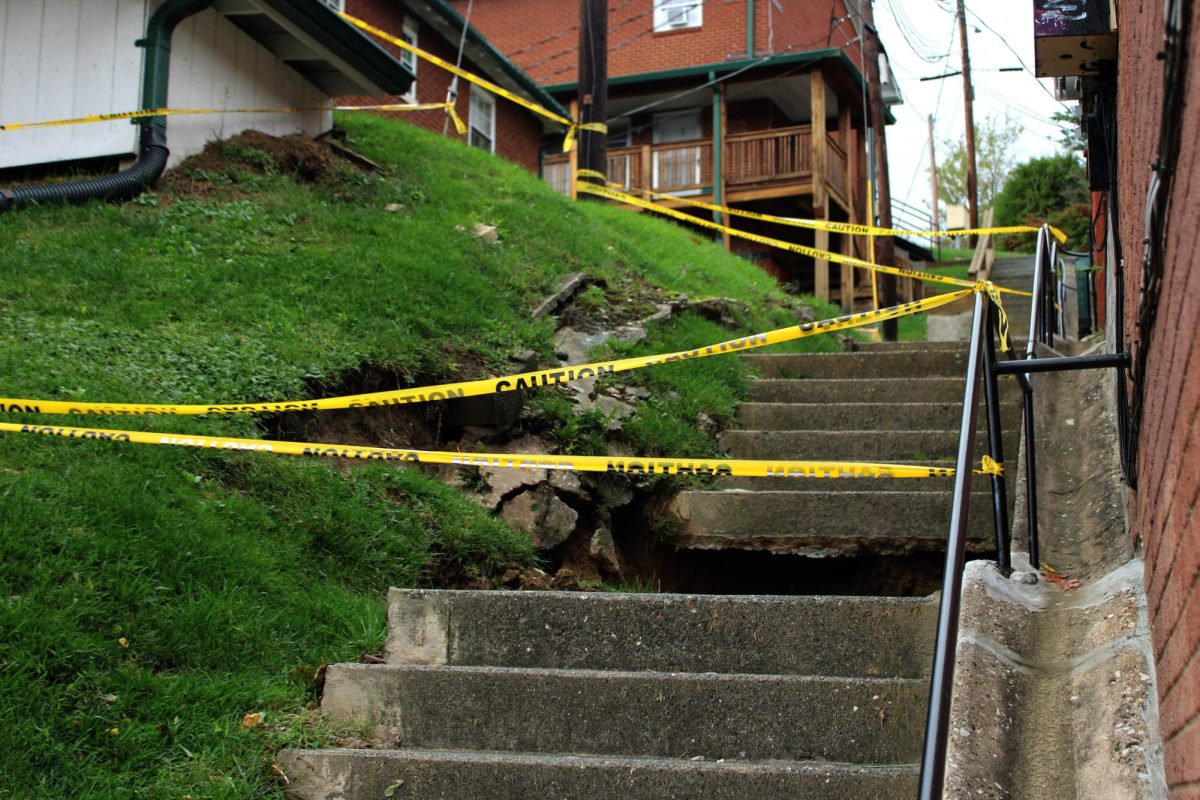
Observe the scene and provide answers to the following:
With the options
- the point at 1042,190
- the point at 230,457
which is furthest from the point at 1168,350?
the point at 1042,190

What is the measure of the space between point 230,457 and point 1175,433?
3.89 m

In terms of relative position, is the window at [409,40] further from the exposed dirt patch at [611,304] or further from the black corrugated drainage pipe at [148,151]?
the exposed dirt patch at [611,304]

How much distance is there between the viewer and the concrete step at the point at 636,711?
3.58 metres

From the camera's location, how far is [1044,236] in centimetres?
671

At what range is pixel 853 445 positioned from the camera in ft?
22.0

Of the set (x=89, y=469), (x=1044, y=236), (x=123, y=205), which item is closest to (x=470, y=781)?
(x=89, y=469)

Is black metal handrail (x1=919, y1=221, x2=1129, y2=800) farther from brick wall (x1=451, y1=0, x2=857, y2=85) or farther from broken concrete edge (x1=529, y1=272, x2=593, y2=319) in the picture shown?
brick wall (x1=451, y1=0, x2=857, y2=85)

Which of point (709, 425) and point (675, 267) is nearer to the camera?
point (709, 425)

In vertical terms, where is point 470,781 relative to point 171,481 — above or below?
below

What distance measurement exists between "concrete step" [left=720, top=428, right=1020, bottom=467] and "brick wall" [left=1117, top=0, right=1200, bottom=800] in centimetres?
320

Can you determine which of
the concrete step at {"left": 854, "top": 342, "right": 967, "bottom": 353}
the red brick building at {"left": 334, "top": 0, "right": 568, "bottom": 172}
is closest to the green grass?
the concrete step at {"left": 854, "top": 342, "right": 967, "bottom": 353}

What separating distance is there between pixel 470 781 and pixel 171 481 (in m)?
1.94

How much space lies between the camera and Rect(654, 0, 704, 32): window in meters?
23.4

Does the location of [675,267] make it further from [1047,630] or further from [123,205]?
[1047,630]
